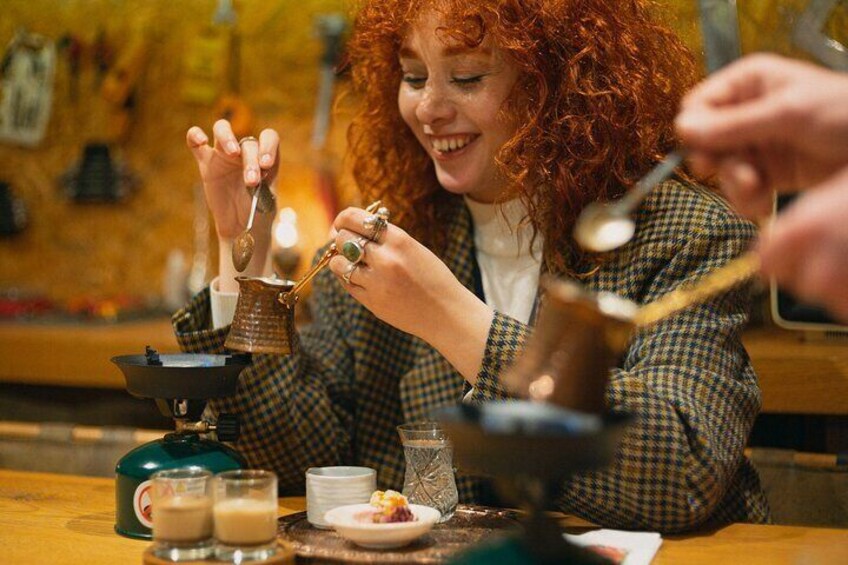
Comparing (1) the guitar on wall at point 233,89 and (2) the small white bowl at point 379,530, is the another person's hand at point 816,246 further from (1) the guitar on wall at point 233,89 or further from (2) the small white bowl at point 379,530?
(1) the guitar on wall at point 233,89

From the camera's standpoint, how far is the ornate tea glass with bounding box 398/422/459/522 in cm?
170

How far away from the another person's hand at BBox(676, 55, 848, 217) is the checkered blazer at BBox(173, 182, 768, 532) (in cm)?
62

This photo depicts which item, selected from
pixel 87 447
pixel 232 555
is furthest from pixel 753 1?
pixel 232 555

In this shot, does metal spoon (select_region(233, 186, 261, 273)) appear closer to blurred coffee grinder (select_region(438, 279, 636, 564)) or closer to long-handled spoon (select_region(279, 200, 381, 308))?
long-handled spoon (select_region(279, 200, 381, 308))

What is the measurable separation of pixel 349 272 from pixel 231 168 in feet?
1.49

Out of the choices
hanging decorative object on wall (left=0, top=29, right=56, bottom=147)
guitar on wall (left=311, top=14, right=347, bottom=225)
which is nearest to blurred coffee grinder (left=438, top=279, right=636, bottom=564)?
guitar on wall (left=311, top=14, right=347, bottom=225)

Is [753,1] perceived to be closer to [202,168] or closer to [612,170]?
[612,170]

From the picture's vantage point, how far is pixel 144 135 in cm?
441

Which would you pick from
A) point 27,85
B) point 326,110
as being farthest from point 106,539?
point 27,85

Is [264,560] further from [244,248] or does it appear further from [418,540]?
[244,248]

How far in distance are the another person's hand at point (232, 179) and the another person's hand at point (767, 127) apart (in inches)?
41.0

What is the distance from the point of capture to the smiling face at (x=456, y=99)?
2061mm

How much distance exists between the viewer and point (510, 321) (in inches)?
68.2

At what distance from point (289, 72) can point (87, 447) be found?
2202 mm
